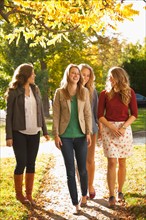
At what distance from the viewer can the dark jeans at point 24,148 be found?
584 cm

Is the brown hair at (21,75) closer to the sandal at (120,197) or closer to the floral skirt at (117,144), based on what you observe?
the floral skirt at (117,144)

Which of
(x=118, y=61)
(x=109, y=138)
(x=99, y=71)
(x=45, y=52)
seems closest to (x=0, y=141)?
(x=45, y=52)

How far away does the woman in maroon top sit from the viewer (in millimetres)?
5727

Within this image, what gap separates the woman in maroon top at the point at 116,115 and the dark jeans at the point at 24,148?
3.37 ft

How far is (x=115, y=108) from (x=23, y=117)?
132cm

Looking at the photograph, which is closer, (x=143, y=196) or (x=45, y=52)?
(x=143, y=196)

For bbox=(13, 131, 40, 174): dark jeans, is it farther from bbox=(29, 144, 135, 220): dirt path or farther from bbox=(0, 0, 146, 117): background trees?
bbox=(0, 0, 146, 117): background trees

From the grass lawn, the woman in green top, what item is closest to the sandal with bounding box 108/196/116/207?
the grass lawn

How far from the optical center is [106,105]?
5848mm

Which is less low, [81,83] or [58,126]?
[81,83]

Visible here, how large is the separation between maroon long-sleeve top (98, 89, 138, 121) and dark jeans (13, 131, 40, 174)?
3.45 ft

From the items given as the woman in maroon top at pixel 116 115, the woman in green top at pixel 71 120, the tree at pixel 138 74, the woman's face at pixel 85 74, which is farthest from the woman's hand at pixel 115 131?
the tree at pixel 138 74

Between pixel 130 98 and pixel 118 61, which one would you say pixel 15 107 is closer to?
pixel 130 98

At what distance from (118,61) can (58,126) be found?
4490cm
